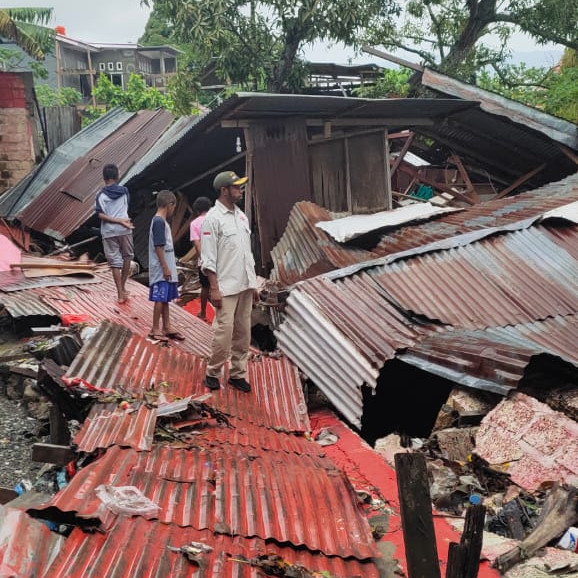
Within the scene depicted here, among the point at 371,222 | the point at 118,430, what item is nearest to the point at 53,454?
the point at 118,430

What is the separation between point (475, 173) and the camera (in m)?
13.8

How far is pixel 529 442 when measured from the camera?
451cm

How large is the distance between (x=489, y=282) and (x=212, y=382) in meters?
3.11

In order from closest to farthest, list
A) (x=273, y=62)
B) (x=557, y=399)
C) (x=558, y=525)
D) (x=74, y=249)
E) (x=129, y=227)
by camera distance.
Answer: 1. (x=558, y=525)
2. (x=557, y=399)
3. (x=129, y=227)
4. (x=74, y=249)
5. (x=273, y=62)

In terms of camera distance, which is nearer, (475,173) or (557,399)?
(557,399)

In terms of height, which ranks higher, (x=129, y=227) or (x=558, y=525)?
(x=129, y=227)

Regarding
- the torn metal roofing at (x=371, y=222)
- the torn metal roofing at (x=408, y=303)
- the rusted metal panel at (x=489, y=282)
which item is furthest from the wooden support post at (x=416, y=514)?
the torn metal roofing at (x=371, y=222)

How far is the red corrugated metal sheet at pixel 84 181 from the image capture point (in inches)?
479

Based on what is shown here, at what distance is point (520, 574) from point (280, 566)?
51.6 inches

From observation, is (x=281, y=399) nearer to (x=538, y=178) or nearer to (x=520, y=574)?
(x=520, y=574)

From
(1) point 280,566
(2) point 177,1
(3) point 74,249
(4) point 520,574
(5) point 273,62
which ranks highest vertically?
(2) point 177,1

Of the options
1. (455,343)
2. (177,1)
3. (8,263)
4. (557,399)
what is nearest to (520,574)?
(557,399)

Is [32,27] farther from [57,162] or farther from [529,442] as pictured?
[529,442]

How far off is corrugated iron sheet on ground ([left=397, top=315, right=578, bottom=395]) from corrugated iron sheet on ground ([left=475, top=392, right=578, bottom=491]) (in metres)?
0.20
